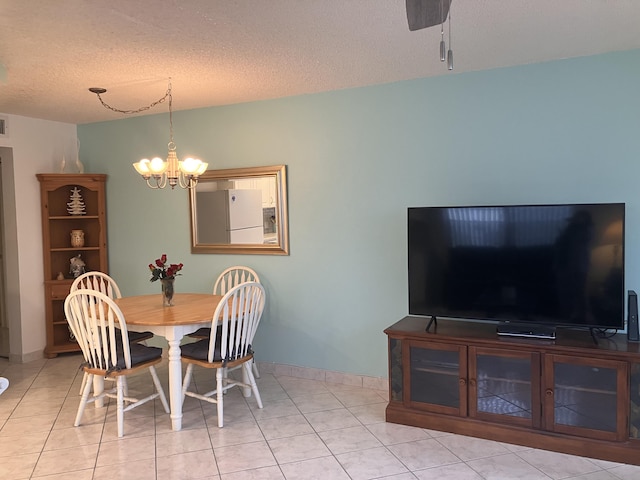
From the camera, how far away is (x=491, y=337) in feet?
10.4

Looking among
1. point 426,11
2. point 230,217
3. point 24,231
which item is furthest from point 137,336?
point 426,11

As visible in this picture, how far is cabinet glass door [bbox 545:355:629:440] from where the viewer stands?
283cm

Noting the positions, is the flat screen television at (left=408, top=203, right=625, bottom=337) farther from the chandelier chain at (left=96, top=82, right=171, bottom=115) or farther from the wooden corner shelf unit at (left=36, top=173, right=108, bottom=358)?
the wooden corner shelf unit at (left=36, top=173, right=108, bottom=358)

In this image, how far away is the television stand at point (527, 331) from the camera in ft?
10.2

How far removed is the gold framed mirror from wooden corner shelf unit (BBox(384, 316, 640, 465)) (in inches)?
58.9

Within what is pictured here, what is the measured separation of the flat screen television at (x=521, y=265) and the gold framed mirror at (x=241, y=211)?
1.30 m

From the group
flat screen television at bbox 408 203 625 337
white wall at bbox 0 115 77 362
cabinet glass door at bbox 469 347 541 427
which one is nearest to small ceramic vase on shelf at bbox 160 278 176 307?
flat screen television at bbox 408 203 625 337

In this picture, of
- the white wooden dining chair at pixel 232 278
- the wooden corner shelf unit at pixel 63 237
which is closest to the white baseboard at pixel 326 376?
the white wooden dining chair at pixel 232 278

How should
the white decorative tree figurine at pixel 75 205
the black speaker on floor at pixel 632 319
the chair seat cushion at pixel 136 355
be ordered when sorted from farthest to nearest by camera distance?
the white decorative tree figurine at pixel 75 205, the chair seat cushion at pixel 136 355, the black speaker on floor at pixel 632 319

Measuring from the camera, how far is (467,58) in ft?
10.8

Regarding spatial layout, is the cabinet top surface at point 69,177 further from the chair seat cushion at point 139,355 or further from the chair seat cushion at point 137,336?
the chair seat cushion at point 139,355

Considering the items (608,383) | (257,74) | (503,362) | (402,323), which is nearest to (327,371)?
(402,323)

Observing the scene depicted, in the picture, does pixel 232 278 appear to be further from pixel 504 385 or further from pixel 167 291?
pixel 504 385

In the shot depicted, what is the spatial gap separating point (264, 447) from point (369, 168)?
2.11 metres
